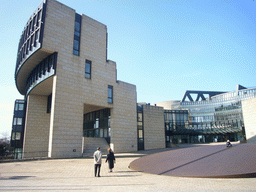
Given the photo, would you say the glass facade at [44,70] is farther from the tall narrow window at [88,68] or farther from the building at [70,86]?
the tall narrow window at [88,68]

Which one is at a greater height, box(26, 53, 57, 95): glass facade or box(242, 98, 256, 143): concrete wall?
box(26, 53, 57, 95): glass facade

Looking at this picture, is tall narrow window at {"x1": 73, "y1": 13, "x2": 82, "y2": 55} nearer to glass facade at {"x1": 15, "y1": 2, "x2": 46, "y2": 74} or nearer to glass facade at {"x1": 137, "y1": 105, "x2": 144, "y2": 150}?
glass facade at {"x1": 15, "y1": 2, "x2": 46, "y2": 74}

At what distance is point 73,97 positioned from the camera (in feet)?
85.6

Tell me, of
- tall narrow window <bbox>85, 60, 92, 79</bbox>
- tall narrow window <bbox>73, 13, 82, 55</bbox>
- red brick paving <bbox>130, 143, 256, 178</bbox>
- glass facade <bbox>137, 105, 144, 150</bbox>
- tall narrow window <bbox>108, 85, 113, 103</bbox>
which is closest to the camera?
red brick paving <bbox>130, 143, 256, 178</bbox>

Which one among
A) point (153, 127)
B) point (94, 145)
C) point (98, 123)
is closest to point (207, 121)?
point (153, 127)

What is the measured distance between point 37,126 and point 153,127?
66.8 ft

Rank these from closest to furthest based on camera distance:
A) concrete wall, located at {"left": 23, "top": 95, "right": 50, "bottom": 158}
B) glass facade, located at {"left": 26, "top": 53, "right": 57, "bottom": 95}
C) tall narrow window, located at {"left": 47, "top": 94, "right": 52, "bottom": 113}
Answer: glass facade, located at {"left": 26, "top": 53, "right": 57, "bottom": 95} → concrete wall, located at {"left": 23, "top": 95, "right": 50, "bottom": 158} → tall narrow window, located at {"left": 47, "top": 94, "right": 52, "bottom": 113}

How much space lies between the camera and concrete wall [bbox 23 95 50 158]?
106 feet

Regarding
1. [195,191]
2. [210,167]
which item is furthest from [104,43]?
[195,191]

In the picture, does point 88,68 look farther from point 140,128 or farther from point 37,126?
point 140,128

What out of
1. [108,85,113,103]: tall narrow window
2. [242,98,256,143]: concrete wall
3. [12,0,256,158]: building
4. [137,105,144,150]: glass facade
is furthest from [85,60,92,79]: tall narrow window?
[242,98,256,143]: concrete wall

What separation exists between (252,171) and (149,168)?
5118 mm

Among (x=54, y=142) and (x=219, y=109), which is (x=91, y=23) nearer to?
(x=54, y=142)

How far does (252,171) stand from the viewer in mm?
8820
